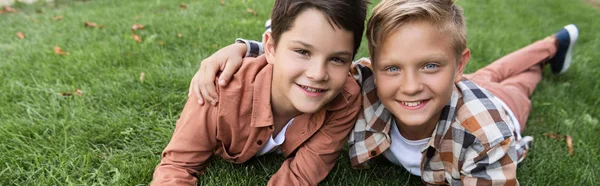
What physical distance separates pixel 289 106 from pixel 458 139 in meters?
0.78

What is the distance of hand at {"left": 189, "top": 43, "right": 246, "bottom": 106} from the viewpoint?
2.00 m

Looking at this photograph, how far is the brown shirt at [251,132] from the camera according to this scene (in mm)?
2021

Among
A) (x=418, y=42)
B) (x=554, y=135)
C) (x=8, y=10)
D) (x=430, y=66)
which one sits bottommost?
(x=554, y=135)

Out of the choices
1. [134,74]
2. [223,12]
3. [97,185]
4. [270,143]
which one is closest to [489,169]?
[270,143]

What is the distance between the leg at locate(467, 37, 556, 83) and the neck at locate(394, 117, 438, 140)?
1.39 metres

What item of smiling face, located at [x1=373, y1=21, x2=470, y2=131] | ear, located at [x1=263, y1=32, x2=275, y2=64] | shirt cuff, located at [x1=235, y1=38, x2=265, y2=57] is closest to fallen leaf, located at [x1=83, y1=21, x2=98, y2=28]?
shirt cuff, located at [x1=235, y1=38, x2=265, y2=57]

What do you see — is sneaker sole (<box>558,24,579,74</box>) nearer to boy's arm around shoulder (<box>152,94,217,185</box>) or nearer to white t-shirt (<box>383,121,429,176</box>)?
white t-shirt (<box>383,121,429,176</box>)

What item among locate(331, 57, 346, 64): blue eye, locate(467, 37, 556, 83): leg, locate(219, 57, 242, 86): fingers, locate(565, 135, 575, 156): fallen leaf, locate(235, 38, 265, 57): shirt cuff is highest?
locate(331, 57, 346, 64): blue eye

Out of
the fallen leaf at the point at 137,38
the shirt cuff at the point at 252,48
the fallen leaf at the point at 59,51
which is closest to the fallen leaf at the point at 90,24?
the fallen leaf at the point at 137,38

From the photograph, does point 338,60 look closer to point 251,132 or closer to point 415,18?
point 415,18

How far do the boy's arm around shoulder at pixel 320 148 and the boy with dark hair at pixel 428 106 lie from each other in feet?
0.23

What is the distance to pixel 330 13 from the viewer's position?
68.8 inches

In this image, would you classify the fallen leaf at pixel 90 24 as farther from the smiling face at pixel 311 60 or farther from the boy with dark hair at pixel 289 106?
the smiling face at pixel 311 60

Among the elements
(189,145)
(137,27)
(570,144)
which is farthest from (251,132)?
(137,27)
